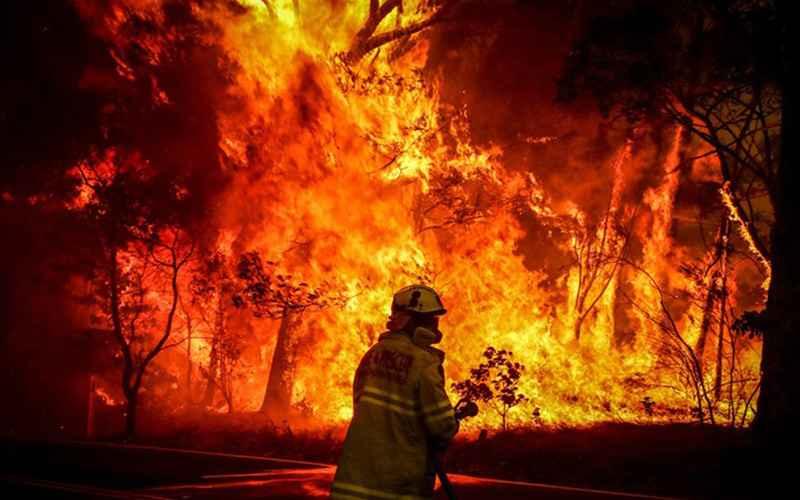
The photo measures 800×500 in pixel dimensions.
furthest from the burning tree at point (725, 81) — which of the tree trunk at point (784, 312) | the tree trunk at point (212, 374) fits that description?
the tree trunk at point (212, 374)

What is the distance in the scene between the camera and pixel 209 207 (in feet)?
50.6

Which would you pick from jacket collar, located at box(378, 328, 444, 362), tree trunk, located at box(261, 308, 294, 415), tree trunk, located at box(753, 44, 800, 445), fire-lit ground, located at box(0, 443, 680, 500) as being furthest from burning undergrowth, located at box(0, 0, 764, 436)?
jacket collar, located at box(378, 328, 444, 362)

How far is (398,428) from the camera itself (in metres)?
3.82

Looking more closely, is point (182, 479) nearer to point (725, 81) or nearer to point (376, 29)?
point (725, 81)

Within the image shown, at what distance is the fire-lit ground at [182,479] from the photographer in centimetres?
698

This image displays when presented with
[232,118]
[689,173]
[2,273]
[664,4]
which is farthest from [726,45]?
[2,273]

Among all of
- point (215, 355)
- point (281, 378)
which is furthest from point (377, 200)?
point (215, 355)

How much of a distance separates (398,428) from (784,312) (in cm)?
674

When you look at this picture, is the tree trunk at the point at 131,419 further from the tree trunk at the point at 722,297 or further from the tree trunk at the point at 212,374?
the tree trunk at the point at 722,297

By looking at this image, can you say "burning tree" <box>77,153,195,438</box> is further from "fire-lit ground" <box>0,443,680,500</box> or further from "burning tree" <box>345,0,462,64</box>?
"burning tree" <box>345,0,462,64</box>

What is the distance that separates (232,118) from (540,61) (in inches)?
255

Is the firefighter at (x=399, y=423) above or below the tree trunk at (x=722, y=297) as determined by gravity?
below

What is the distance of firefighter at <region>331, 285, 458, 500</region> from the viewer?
3.77m

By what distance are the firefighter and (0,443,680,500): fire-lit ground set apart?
10.5 feet
